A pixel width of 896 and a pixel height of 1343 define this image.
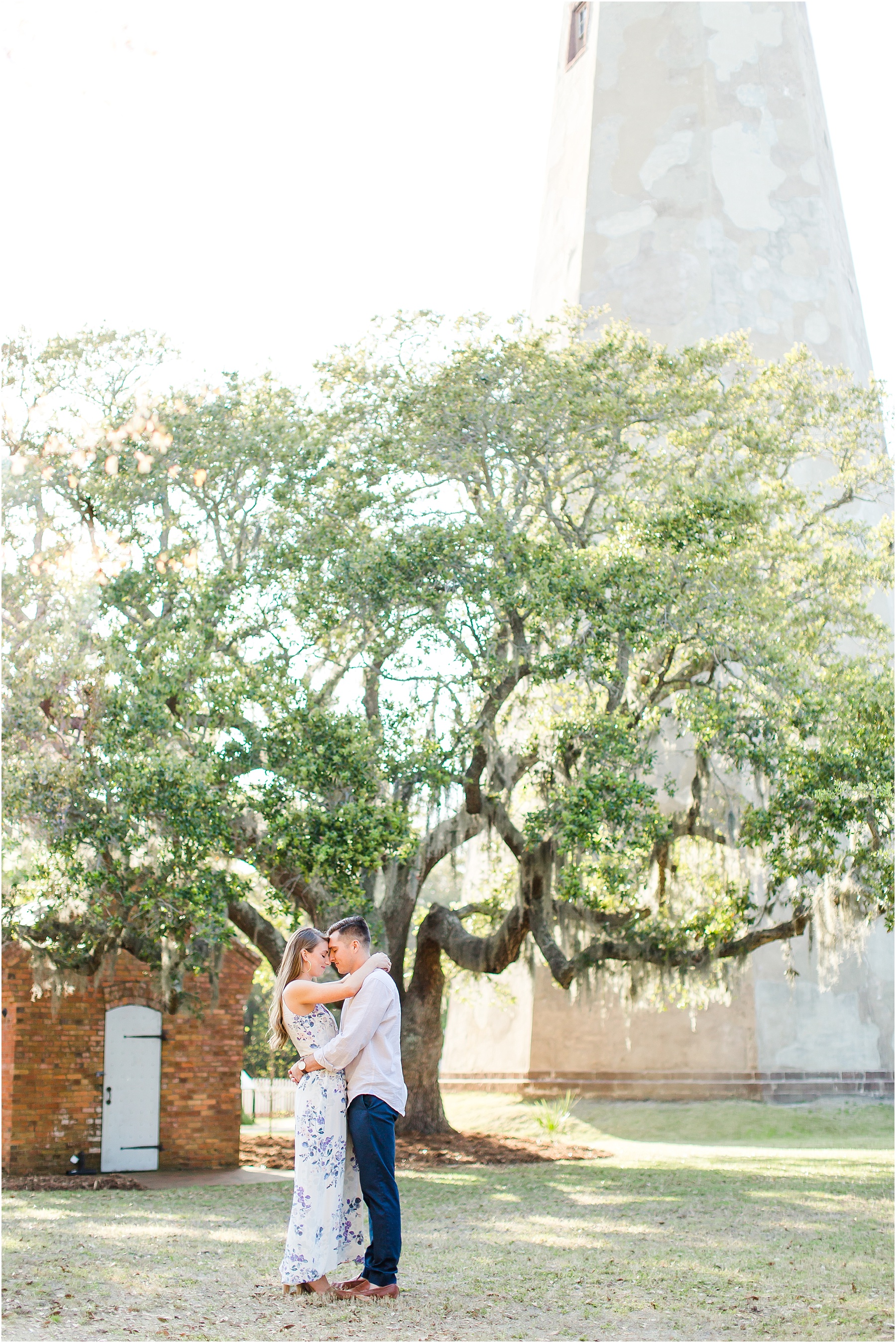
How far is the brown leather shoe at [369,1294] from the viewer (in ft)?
20.4

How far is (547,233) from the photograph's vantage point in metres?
29.0

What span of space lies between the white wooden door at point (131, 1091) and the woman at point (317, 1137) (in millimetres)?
9717

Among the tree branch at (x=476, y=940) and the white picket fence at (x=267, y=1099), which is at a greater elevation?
the tree branch at (x=476, y=940)

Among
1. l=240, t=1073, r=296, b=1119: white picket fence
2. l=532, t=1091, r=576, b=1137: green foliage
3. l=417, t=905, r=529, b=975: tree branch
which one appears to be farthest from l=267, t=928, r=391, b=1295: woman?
l=240, t=1073, r=296, b=1119: white picket fence

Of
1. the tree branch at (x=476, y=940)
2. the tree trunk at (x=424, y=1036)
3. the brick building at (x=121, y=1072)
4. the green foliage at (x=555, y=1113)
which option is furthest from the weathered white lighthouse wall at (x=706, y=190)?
the brick building at (x=121, y=1072)

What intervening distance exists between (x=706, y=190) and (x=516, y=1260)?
23.7 meters

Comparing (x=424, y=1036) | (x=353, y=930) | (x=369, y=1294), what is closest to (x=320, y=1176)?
(x=369, y=1294)

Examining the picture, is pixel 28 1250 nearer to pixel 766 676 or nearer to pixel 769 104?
pixel 766 676

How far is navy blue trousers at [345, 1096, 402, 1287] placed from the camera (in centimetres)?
615

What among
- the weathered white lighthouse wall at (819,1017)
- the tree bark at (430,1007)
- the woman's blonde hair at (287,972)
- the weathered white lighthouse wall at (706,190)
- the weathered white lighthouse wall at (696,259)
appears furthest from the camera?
the weathered white lighthouse wall at (706,190)

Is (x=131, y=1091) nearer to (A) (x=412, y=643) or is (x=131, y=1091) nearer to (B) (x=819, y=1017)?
(A) (x=412, y=643)

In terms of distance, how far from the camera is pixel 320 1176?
6.21 metres

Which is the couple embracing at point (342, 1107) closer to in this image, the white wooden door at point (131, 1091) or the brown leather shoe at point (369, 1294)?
the brown leather shoe at point (369, 1294)

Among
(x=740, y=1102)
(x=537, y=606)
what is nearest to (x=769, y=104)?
(x=537, y=606)
